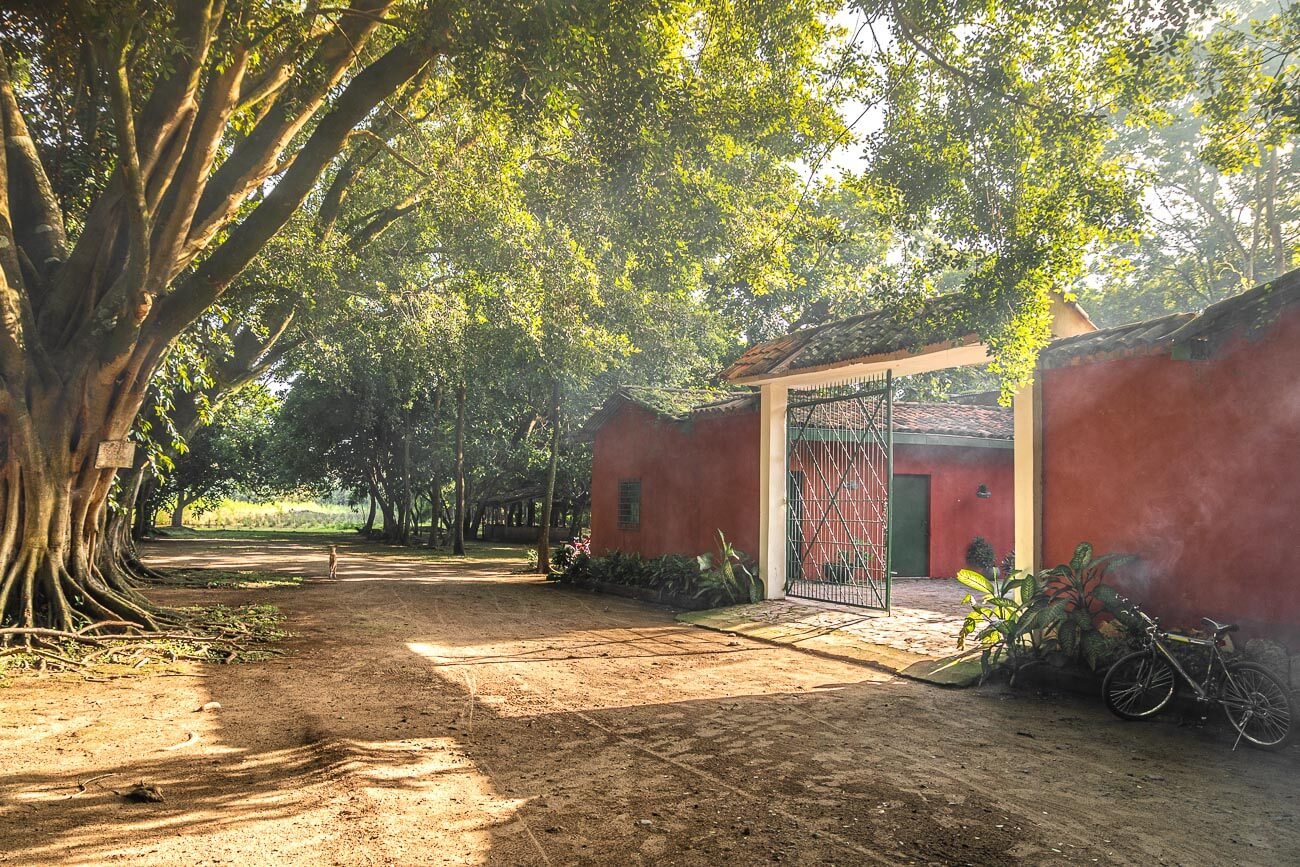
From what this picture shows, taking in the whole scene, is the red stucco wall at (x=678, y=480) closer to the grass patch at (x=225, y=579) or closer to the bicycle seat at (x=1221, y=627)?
the grass patch at (x=225, y=579)

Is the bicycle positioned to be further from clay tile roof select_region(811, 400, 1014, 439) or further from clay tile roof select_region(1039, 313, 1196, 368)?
clay tile roof select_region(811, 400, 1014, 439)

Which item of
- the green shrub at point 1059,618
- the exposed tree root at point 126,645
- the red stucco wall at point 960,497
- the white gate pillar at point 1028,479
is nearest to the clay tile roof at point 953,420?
the red stucco wall at point 960,497

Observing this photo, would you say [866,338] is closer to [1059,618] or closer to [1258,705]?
[1059,618]

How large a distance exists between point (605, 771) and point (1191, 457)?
18.8 ft

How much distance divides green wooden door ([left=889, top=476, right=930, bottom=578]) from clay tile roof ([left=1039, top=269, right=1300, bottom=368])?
29.9 feet

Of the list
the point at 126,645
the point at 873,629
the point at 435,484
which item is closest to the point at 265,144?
the point at 126,645

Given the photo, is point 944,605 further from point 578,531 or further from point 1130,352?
point 578,531

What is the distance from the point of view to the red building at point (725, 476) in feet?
48.3

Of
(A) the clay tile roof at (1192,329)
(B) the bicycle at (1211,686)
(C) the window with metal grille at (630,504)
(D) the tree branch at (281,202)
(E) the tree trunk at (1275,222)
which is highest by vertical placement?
(E) the tree trunk at (1275,222)

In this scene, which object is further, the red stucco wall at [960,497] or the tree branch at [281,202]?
the red stucco wall at [960,497]

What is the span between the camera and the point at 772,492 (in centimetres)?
1301

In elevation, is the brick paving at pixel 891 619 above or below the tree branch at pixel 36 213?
below

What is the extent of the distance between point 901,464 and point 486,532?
25314 mm

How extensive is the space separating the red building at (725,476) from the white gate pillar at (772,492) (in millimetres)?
871
